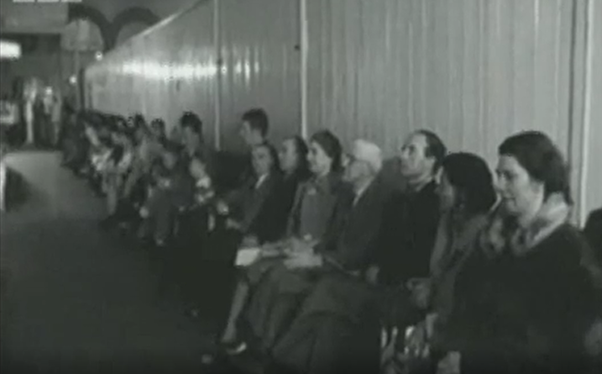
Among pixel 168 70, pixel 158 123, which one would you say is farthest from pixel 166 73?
pixel 158 123

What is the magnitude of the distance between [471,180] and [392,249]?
0.24 m

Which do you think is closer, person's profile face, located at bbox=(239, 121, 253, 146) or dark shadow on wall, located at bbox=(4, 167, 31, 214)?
dark shadow on wall, located at bbox=(4, 167, 31, 214)

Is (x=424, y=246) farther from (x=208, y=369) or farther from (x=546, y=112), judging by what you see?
(x=208, y=369)

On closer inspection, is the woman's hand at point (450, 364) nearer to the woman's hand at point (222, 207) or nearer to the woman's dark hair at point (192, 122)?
the woman's hand at point (222, 207)

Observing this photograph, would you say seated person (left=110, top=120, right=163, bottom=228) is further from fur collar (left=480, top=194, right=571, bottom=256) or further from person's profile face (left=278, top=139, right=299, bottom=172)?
fur collar (left=480, top=194, right=571, bottom=256)

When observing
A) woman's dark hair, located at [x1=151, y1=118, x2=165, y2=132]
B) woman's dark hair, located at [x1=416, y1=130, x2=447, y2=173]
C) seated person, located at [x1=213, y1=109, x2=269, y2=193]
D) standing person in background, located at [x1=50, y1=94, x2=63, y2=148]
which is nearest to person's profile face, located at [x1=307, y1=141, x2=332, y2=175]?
seated person, located at [x1=213, y1=109, x2=269, y2=193]

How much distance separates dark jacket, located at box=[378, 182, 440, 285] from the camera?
80.0 inches

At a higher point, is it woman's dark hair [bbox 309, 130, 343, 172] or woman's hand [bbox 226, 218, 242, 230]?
woman's dark hair [bbox 309, 130, 343, 172]

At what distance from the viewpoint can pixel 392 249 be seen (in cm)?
209

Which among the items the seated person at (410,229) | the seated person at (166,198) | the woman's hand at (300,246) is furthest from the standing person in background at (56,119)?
the seated person at (410,229)

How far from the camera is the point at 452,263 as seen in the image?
6.61ft

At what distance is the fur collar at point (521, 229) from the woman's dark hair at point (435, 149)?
165mm

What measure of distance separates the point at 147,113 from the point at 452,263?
0.71 meters

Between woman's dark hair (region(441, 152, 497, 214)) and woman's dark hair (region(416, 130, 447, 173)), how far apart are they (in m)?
0.01
